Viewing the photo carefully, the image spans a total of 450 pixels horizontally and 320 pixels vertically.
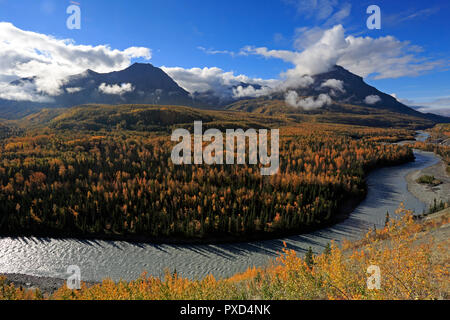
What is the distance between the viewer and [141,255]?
30531 mm

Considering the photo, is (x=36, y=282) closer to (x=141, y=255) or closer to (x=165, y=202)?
(x=141, y=255)

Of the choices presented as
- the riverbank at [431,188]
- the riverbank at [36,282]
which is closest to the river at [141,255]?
the riverbank at [36,282]

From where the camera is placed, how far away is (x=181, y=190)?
45594mm

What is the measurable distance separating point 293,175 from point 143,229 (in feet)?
109

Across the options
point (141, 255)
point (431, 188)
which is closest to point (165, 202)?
point (141, 255)

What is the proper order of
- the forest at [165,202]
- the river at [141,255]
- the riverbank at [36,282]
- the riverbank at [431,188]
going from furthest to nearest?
the riverbank at [431,188], the forest at [165,202], the river at [141,255], the riverbank at [36,282]

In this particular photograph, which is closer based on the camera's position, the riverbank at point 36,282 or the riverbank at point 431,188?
the riverbank at point 36,282

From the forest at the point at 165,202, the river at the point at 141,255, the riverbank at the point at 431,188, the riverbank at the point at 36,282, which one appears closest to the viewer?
the riverbank at the point at 36,282

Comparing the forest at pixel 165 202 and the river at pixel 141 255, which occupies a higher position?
the forest at pixel 165 202

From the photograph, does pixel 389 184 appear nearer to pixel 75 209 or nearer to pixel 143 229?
pixel 143 229

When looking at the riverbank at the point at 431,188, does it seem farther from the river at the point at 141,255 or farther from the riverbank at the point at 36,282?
the riverbank at the point at 36,282

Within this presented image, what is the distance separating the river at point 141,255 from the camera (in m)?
27.5

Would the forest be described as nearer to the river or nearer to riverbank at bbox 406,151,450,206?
the river
